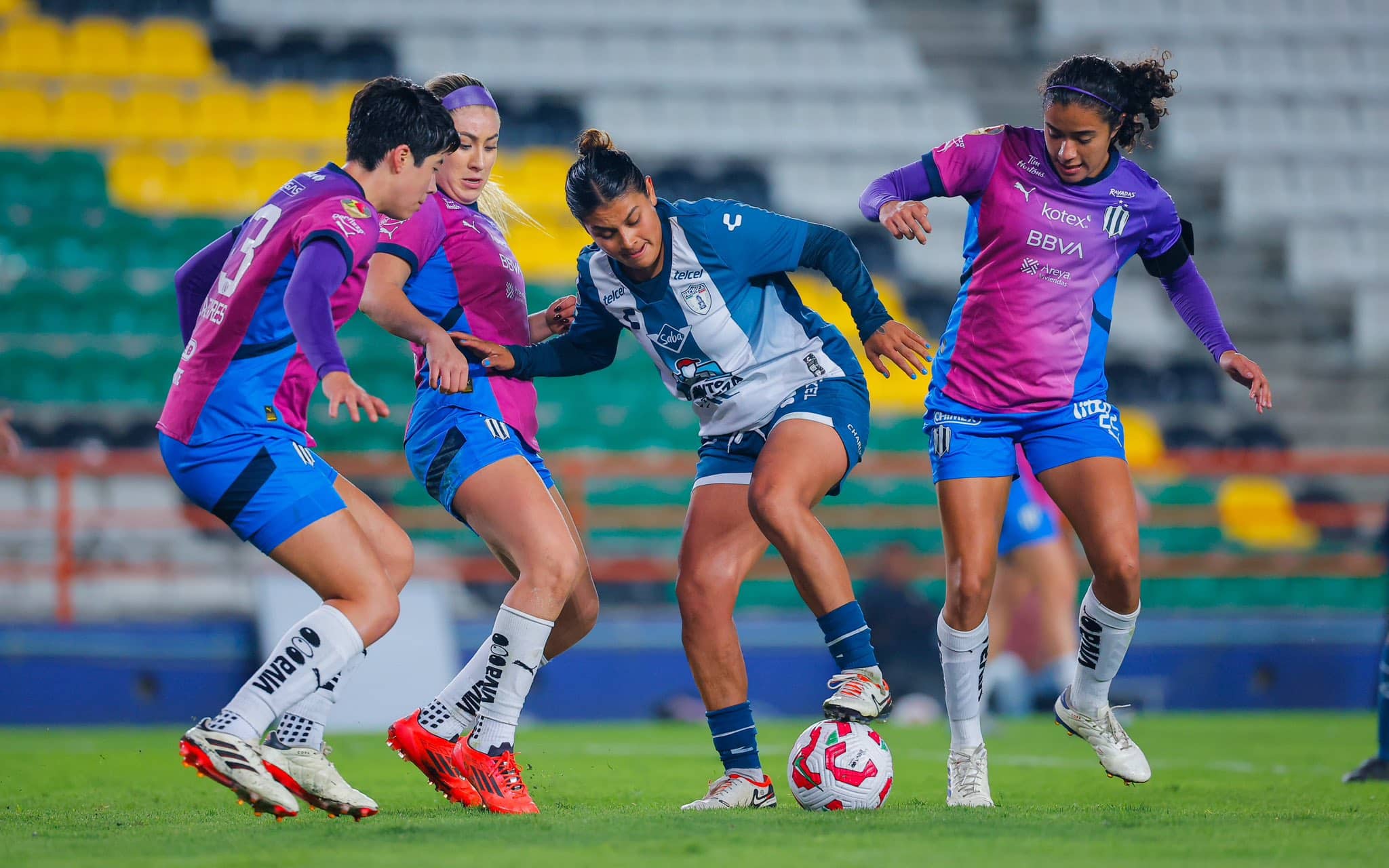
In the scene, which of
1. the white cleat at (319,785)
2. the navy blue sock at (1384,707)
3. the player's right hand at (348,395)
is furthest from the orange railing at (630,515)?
the player's right hand at (348,395)

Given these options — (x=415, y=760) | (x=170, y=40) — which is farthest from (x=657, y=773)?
(x=170, y=40)

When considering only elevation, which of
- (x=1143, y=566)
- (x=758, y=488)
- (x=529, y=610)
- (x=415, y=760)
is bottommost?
(x=1143, y=566)

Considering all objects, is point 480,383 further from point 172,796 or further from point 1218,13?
point 1218,13

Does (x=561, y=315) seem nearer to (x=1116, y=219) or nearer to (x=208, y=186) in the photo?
(x=1116, y=219)

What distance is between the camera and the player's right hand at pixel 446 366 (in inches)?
192

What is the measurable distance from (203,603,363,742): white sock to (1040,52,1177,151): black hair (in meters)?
2.81

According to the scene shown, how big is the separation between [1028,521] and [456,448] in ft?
17.8

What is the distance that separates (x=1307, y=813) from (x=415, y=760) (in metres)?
2.89

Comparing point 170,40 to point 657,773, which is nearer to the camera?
point 657,773

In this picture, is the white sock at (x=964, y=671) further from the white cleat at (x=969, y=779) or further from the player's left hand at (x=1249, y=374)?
the player's left hand at (x=1249, y=374)

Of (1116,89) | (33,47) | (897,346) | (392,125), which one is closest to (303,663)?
(392,125)

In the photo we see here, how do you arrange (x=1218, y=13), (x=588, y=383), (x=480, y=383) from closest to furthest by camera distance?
1. (x=480, y=383)
2. (x=588, y=383)
3. (x=1218, y=13)

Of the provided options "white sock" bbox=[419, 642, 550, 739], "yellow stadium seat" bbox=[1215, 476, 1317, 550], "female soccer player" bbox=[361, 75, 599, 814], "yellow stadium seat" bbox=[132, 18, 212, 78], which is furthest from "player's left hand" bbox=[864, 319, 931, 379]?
"yellow stadium seat" bbox=[132, 18, 212, 78]

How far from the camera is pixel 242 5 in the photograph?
53.4ft
